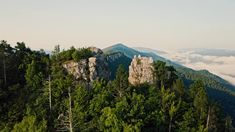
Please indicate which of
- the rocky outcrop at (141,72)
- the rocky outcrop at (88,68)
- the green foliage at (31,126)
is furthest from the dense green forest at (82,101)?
the rocky outcrop at (141,72)

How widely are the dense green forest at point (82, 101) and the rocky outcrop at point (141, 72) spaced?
663cm

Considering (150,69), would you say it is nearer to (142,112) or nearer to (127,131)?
(142,112)

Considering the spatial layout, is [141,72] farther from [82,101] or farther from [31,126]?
[31,126]

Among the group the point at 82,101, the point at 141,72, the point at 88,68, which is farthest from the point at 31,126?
the point at 141,72

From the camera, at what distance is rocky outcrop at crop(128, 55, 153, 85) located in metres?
96.6

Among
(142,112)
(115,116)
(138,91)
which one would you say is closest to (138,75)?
(138,91)

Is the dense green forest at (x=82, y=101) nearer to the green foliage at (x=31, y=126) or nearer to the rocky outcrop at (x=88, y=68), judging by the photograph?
the green foliage at (x=31, y=126)

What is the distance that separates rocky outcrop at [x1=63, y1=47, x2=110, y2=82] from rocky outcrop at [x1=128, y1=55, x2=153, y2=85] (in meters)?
12.8

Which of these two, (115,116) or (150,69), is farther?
(150,69)

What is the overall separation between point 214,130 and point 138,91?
19.7 m

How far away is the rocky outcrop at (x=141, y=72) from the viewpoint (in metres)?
96.6

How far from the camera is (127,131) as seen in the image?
207 feet

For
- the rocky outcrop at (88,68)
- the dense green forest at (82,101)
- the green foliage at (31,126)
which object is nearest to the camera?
the green foliage at (31,126)

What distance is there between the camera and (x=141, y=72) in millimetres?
97938
